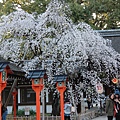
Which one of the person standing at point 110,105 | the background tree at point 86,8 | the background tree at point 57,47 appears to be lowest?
the person standing at point 110,105

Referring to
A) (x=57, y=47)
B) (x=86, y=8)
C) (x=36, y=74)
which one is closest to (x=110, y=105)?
(x=36, y=74)

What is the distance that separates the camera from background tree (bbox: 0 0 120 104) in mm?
17222

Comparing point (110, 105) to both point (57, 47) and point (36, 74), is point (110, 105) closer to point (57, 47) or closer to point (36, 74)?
point (36, 74)

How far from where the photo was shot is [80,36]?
17.9 m

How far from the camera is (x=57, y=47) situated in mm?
17281

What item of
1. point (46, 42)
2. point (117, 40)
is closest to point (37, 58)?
point (46, 42)

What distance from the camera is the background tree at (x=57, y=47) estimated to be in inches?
678

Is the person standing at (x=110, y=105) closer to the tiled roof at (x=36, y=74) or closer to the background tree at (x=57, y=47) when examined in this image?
the tiled roof at (x=36, y=74)

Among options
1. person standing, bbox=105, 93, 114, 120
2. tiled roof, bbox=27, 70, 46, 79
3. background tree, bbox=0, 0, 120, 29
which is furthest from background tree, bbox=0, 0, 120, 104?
background tree, bbox=0, 0, 120, 29

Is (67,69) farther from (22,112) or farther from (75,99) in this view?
(22,112)

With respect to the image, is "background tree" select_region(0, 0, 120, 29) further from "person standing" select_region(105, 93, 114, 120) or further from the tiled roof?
the tiled roof

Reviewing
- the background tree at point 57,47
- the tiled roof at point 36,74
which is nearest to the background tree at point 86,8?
the background tree at point 57,47

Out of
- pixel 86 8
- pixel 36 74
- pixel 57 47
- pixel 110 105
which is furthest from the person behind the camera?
pixel 86 8

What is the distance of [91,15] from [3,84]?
2383 centimetres
